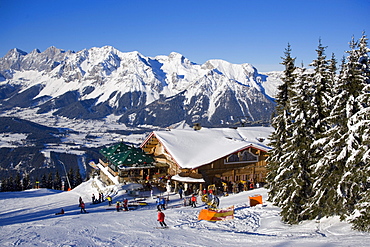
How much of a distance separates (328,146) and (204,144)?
25.0 meters

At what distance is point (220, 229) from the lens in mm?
19016

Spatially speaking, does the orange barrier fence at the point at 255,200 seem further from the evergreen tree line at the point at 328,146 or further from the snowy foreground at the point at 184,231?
the evergreen tree line at the point at 328,146

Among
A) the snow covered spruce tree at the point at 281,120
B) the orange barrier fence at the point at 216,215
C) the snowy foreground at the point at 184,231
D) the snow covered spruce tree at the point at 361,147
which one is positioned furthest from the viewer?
the snow covered spruce tree at the point at 281,120

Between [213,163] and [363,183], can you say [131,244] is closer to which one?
[363,183]

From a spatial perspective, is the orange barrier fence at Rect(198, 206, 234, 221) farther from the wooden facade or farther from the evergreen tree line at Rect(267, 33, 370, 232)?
the wooden facade

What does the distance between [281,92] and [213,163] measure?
1424 centimetres

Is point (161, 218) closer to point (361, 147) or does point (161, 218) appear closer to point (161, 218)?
point (161, 218)

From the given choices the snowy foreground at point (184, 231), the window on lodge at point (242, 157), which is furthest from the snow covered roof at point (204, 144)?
the snowy foreground at point (184, 231)

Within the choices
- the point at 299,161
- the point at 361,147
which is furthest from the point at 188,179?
the point at 361,147

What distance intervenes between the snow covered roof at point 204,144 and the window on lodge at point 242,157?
2.54 feet

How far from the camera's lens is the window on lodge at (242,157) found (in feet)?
120

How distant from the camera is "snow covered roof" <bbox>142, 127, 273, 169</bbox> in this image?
118 ft

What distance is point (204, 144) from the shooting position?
41.2 metres

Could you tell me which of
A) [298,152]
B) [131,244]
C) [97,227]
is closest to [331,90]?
[298,152]
